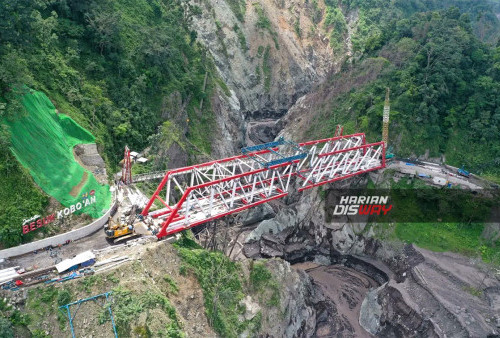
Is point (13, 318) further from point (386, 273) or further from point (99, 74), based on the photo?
point (386, 273)

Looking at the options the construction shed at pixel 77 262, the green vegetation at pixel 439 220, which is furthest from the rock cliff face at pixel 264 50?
the construction shed at pixel 77 262

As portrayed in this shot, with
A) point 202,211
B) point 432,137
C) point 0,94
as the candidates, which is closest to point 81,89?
point 0,94

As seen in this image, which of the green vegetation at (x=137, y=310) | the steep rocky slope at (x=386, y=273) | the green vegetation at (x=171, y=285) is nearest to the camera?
the green vegetation at (x=137, y=310)

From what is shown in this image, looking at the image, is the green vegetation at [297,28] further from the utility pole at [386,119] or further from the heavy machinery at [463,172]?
the heavy machinery at [463,172]

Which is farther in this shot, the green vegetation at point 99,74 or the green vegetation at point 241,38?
the green vegetation at point 241,38

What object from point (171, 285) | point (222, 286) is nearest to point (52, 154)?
point (171, 285)

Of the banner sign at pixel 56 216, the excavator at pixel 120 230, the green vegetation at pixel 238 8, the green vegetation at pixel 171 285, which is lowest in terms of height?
the green vegetation at pixel 171 285

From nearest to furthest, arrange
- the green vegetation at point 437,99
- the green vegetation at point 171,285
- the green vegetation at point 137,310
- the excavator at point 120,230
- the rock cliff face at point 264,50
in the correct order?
the green vegetation at point 137,310
the green vegetation at point 171,285
the excavator at point 120,230
the green vegetation at point 437,99
the rock cliff face at point 264,50

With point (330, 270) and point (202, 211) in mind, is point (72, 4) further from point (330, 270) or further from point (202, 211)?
point (330, 270)
